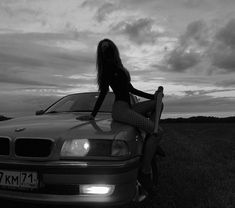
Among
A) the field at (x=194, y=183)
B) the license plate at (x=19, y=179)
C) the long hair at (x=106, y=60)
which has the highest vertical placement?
the long hair at (x=106, y=60)

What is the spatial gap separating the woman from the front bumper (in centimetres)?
72

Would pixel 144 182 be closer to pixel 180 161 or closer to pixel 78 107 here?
pixel 78 107

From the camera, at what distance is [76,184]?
145 inches

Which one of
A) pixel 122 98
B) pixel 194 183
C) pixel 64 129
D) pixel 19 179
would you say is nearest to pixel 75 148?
pixel 64 129

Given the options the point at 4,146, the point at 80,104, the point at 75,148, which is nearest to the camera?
the point at 75,148

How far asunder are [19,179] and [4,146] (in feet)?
1.57

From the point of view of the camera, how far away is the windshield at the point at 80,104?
571 cm

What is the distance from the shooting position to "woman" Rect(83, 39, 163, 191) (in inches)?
174

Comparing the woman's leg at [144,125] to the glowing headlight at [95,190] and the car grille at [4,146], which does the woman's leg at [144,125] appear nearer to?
the glowing headlight at [95,190]

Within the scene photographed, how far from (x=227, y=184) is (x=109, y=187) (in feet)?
10.5

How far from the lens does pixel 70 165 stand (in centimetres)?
368

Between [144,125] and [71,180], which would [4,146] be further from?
[144,125]

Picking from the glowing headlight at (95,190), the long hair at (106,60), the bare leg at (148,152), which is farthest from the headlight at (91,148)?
the long hair at (106,60)

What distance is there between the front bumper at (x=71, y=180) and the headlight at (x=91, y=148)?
0.31 ft
